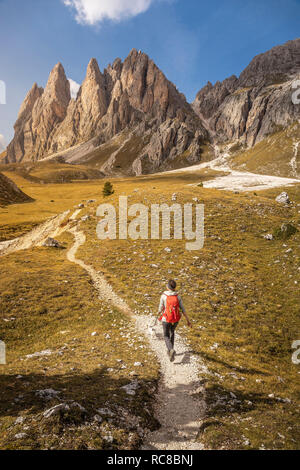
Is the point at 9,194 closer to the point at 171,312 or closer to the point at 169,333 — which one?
the point at 169,333

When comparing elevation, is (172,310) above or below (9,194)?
below

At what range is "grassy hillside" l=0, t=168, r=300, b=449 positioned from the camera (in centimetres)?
805

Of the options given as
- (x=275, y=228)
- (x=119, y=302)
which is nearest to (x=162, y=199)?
(x=275, y=228)

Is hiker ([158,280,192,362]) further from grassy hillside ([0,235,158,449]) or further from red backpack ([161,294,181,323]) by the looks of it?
grassy hillside ([0,235,158,449])

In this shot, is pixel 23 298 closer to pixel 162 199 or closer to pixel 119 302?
A: pixel 119 302

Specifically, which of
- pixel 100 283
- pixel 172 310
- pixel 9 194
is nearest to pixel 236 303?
pixel 172 310

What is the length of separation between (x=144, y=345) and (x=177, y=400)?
4.57m

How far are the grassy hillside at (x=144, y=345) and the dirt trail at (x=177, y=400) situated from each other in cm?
43

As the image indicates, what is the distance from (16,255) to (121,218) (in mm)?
18210

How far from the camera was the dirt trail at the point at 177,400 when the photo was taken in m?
7.85

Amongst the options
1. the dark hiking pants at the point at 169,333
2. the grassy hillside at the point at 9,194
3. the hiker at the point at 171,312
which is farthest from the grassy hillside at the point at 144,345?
the grassy hillside at the point at 9,194

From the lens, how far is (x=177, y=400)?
32.4ft

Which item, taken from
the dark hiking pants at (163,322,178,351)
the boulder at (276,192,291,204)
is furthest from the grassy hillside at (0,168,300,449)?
the boulder at (276,192,291,204)

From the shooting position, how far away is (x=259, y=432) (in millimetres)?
8039
